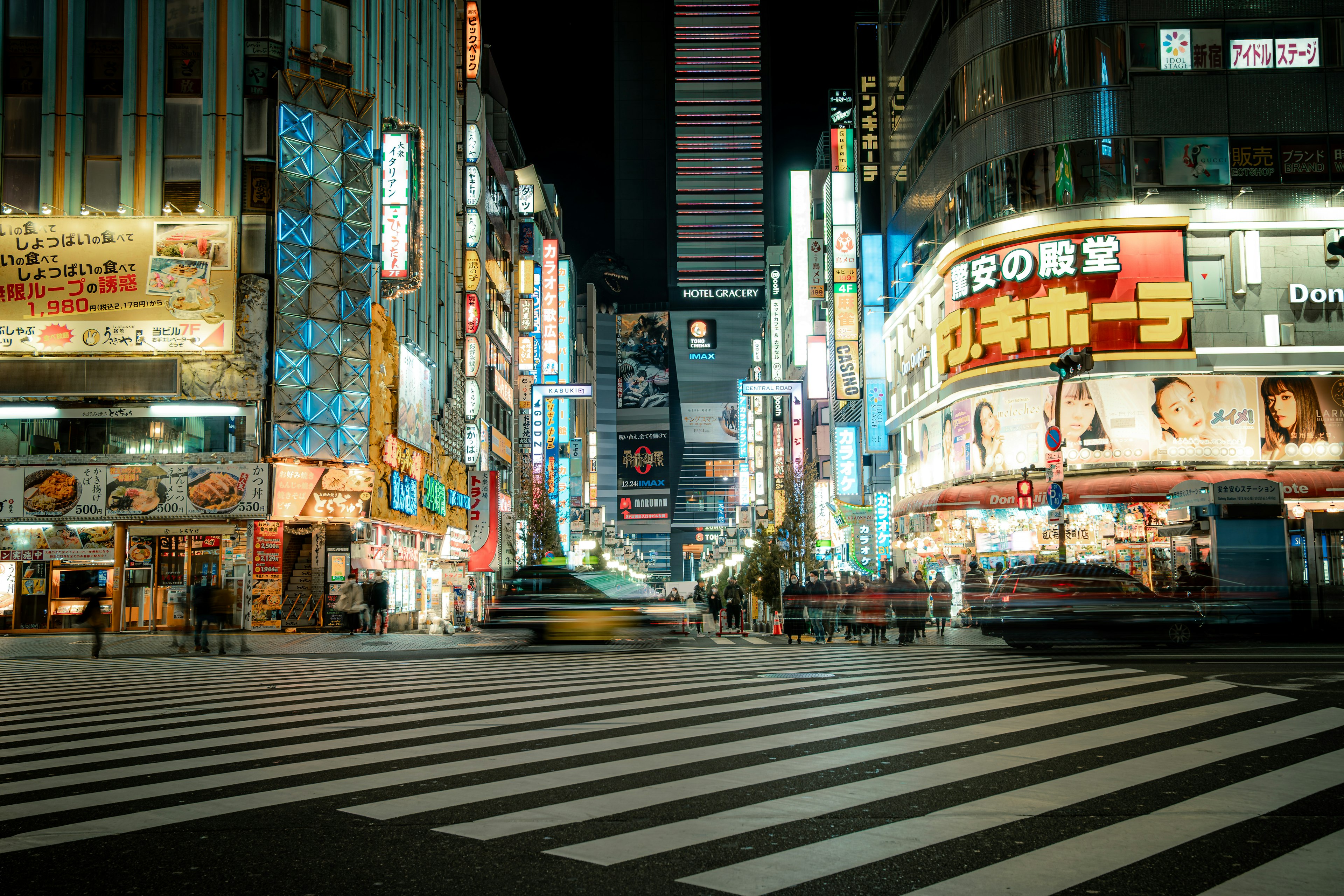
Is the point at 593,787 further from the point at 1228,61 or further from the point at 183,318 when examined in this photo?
the point at 1228,61

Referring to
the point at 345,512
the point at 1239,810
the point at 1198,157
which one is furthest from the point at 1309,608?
the point at 345,512

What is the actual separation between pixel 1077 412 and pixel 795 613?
43.3ft

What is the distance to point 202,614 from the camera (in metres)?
22.3

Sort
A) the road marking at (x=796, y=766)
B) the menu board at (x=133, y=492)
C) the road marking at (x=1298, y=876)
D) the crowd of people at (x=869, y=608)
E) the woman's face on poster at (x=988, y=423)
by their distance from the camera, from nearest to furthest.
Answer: the road marking at (x=1298, y=876)
the road marking at (x=796, y=766)
the crowd of people at (x=869, y=608)
the menu board at (x=133, y=492)
the woman's face on poster at (x=988, y=423)

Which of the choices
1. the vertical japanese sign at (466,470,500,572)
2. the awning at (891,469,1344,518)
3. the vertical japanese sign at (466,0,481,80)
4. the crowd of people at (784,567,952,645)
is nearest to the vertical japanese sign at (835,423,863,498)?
the vertical japanese sign at (466,470,500,572)

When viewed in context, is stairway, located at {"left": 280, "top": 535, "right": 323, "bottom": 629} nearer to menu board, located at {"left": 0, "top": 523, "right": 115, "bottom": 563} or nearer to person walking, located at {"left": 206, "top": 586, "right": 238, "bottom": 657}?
menu board, located at {"left": 0, "top": 523, "right": 115, "bottom": 563}

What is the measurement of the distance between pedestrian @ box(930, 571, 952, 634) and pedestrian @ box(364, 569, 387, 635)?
1445 centimetres

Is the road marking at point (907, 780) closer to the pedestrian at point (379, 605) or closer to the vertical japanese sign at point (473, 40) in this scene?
the pedestrian at point (379, 605)

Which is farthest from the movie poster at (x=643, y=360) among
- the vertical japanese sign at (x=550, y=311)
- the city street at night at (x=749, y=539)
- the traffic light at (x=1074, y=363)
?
the traffic light at (x=1074, y=363)

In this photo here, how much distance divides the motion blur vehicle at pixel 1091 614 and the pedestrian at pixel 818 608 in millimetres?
5638

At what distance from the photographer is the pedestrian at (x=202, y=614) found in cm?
2217

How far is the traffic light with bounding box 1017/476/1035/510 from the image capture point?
81.2ft

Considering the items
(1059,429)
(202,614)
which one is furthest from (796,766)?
(1059,429)

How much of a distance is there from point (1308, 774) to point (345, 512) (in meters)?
29.0
